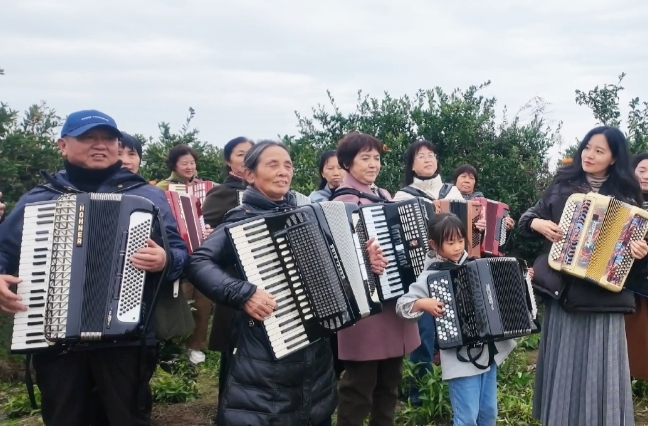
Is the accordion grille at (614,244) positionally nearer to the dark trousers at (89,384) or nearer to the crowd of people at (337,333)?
the crowd of people at (337,333)

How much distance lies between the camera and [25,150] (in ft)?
18.7

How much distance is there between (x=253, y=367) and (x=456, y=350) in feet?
3.96

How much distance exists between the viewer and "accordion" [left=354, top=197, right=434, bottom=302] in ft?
11.3

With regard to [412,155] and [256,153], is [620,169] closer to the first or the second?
[412,155]

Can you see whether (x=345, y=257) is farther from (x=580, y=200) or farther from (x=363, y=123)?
(x=363, y=123)

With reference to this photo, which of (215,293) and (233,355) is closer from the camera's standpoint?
(215,293)

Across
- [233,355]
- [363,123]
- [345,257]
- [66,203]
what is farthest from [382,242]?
[363,123]

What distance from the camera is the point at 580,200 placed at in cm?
371

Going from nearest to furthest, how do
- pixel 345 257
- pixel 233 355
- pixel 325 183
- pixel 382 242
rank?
pixel 233 355, pixel 345 257, pixel 382 242, pixel 325 183

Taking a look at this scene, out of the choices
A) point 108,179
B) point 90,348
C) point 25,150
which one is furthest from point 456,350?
point 25,150

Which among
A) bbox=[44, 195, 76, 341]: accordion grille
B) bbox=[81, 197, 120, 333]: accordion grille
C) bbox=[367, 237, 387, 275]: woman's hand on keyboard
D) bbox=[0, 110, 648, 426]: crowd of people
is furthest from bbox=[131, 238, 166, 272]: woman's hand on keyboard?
bbox=[367, 237, 387, 275]: woman's hand on keyboard

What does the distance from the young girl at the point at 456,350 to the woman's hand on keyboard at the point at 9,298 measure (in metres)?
1.85

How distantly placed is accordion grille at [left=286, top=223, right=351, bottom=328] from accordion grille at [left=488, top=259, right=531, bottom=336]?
996 mm

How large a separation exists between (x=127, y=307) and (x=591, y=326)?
2.70 metres
